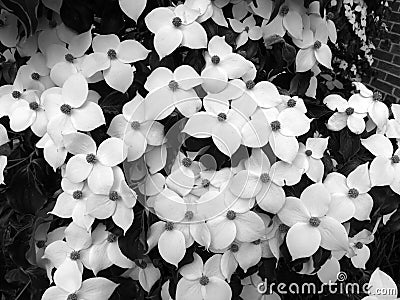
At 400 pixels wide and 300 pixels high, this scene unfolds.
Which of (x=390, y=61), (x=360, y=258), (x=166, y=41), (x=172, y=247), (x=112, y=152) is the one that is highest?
(x=166, y=41)

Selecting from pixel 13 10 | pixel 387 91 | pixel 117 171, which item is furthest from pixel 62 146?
pixel 387 91

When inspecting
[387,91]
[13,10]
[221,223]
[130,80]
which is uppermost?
[13,10]

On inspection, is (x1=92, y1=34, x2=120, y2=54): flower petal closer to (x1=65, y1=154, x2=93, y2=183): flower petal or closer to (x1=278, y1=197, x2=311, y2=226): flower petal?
(x1=65, y1=154, x2=93, y2=183): flower petal

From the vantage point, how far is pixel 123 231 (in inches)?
35.1

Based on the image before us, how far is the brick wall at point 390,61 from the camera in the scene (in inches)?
124

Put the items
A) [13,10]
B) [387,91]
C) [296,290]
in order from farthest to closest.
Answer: [387,91], [296,290], [13,10]

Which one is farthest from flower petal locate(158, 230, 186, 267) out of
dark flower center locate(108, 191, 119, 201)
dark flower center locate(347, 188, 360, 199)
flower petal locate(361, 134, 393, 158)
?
flower petal locate(361, 134, 393, 158)

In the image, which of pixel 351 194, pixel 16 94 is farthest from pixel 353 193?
pixel 16 94

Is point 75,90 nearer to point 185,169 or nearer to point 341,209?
point 185,169

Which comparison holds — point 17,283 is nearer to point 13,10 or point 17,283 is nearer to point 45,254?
point 45,254

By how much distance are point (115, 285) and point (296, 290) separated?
0.37 meters

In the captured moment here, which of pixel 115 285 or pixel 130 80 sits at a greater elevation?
pixel 130 80

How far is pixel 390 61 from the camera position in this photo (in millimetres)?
3207

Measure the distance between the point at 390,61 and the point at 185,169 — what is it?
2649mm
